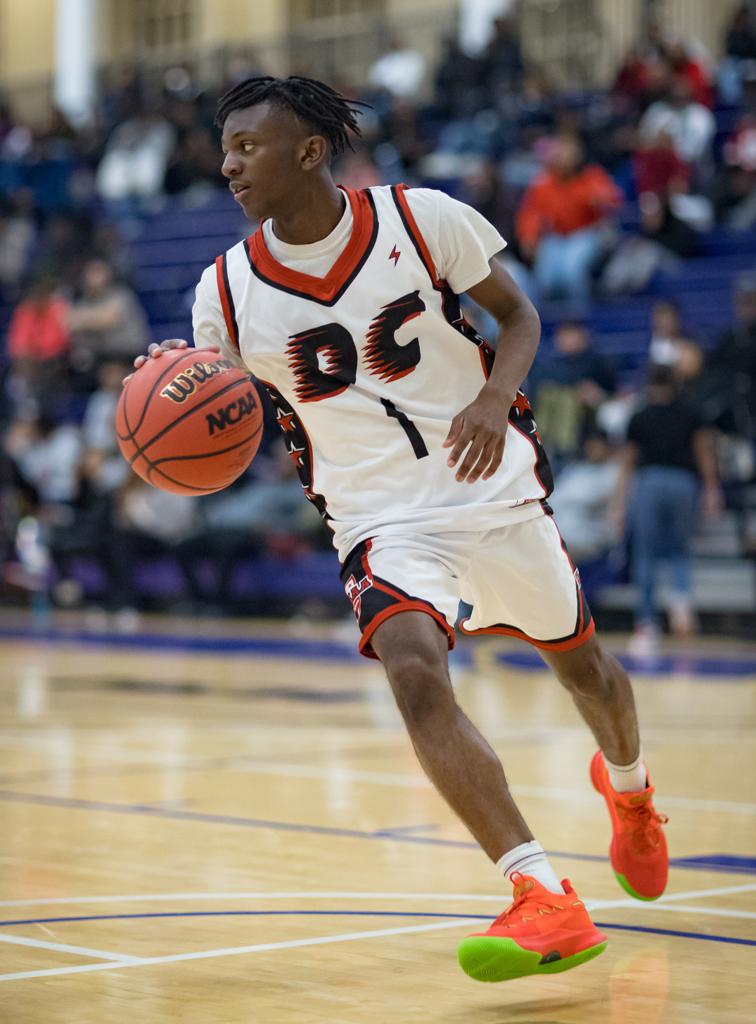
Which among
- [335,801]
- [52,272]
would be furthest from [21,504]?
[335,801]

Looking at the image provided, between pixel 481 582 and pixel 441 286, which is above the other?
pixel 441 286

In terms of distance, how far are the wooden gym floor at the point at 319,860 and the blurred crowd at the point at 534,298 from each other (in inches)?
139

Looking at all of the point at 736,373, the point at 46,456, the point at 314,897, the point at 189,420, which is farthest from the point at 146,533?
the point at 189,420

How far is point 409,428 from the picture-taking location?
3988 millimetres

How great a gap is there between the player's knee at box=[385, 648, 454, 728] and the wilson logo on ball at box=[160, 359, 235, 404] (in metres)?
0.87

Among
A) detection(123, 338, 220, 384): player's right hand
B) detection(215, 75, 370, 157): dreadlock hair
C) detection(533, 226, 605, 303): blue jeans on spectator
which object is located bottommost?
detection(123, 338, 220, 384): player's right hand

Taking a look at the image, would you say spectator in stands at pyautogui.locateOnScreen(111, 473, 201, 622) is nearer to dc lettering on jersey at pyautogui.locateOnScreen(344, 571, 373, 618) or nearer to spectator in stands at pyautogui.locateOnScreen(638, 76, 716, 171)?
spectator in stands at pyautogui.locateOnScreen(638, 76, 716, 171)

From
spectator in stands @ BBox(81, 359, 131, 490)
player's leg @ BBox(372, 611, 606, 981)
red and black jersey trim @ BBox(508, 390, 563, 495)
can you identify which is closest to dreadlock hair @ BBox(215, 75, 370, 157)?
red and black jersey trim @ BBox(508, 390, 563, 495)

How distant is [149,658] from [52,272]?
8.36 metres

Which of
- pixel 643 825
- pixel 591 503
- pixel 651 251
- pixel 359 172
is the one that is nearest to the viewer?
pixel 643 825

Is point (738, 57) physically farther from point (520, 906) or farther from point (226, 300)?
point (520, 906)

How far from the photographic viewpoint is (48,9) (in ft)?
93.8

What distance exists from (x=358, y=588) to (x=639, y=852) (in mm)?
997

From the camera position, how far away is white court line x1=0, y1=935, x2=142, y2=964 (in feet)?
12.3
